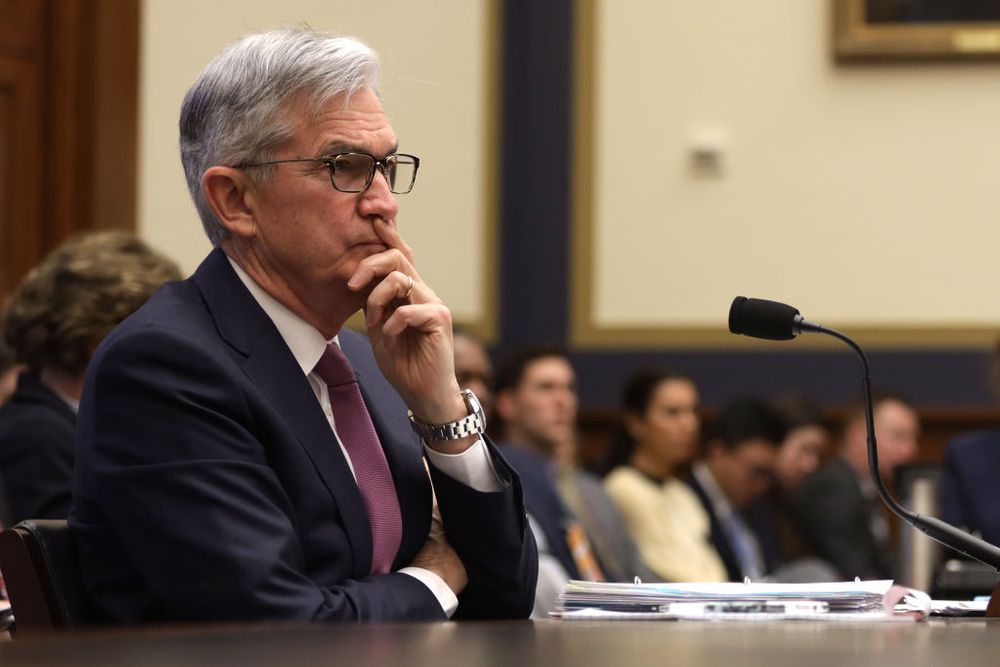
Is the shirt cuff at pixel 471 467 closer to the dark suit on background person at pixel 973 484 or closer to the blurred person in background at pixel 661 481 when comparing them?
the dark suit on background person at pixel 973 484

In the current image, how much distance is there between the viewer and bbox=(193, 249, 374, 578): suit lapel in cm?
217

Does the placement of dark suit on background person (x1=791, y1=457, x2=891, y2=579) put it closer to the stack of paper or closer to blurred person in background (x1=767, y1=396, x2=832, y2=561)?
blurred person in background (x1=767, y1=396, x2=832, y2=561)

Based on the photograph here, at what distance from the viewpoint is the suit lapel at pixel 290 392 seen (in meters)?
2.17

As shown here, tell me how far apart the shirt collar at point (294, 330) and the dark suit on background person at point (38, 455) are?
2.80ft

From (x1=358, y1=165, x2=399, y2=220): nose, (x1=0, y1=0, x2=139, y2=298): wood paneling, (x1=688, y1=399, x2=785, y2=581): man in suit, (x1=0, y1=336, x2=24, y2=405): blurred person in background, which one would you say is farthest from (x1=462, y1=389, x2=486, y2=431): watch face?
(x1=688, y1=399, x2=785, y2=581): man in suit

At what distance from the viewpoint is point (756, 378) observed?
7594mm

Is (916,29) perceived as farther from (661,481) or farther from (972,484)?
(972,484)

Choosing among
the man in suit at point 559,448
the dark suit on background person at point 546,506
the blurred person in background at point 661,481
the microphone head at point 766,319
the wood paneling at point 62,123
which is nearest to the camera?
the microphone head at point 766,319

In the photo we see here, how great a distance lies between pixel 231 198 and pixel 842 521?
17.6ft

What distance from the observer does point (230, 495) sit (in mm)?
2010

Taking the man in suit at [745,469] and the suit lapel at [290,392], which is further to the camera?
Result: the man in suit at [745,469]

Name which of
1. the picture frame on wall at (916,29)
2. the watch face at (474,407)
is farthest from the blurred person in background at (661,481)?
the watch face at (474,407)

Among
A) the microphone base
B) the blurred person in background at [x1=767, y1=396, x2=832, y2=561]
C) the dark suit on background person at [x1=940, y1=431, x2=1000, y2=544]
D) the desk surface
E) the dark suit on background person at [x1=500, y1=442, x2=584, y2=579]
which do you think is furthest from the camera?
the blurred person in background at [x1=767, y1=396, x2=832, y2=561]

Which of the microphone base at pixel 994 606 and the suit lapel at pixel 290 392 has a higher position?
the suit lapel at pixel 290 392
